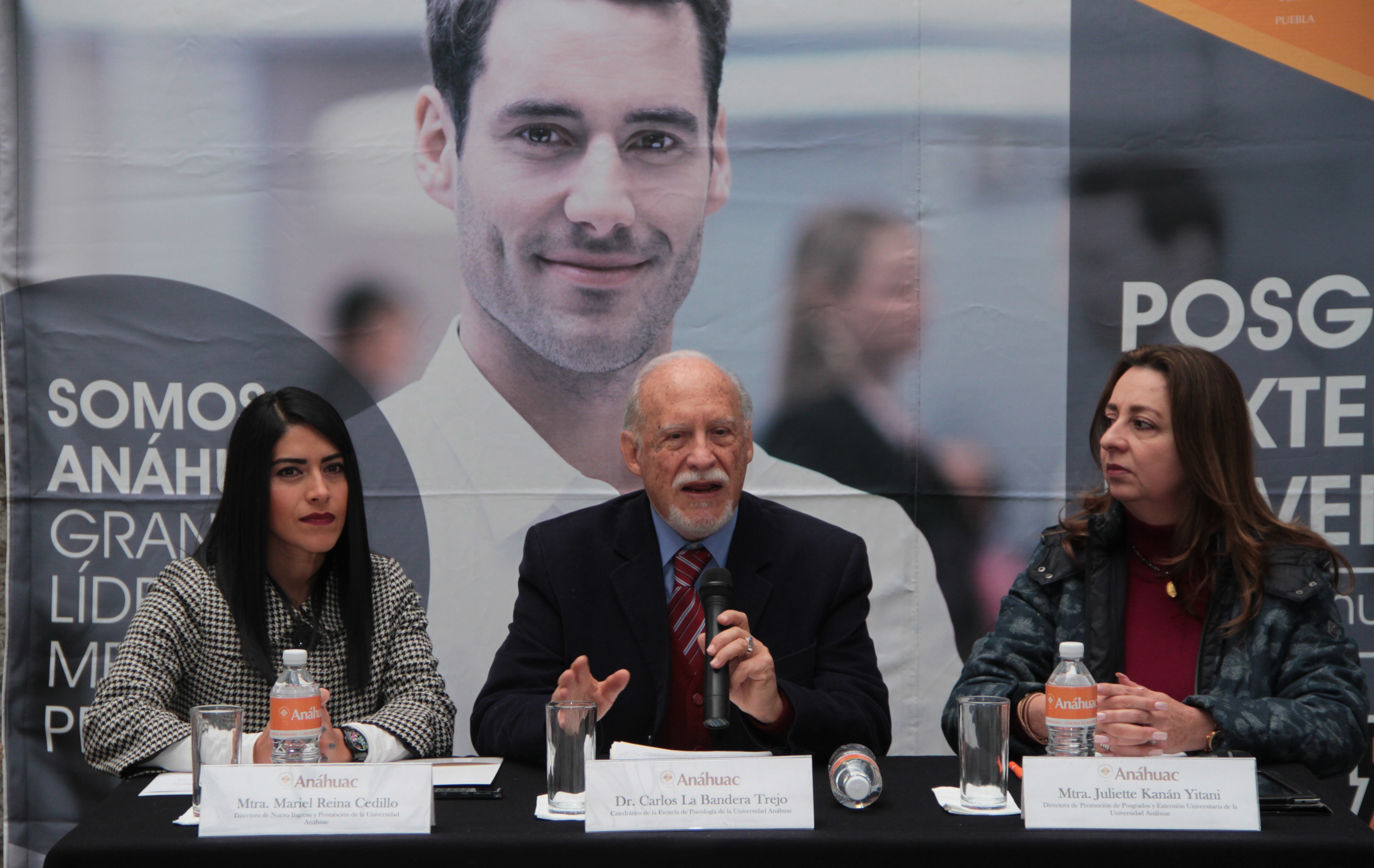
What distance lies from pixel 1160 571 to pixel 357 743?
5.26 ft

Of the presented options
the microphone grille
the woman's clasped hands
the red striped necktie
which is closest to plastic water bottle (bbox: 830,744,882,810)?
the microphone grille

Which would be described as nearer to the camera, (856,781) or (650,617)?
(856,781)

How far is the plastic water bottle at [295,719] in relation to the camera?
1.73 meters

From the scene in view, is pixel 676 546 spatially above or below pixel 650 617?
above

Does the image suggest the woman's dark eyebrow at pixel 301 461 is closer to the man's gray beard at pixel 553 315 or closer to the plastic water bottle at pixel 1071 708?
the man's gray beard at pixel 553 315

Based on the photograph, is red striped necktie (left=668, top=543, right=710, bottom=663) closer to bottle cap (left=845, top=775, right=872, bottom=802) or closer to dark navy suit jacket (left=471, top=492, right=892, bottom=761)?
dark navy suit jacket (left=471, top=492, right=892, bottom=761)

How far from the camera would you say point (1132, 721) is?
1.89 meters

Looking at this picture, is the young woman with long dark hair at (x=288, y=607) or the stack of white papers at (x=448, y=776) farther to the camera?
the young woman with long dark hair at (x=288, y=607)

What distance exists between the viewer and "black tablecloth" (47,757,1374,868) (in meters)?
1.47

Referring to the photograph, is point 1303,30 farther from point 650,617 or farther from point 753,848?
point 753,848

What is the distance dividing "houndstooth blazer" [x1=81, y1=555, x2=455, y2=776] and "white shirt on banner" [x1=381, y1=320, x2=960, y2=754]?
2.77ft

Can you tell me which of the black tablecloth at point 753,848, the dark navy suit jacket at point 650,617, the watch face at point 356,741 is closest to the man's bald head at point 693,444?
the dark navy suit jacket at point 650,617

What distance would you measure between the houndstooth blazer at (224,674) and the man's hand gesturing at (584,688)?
1.54 ft

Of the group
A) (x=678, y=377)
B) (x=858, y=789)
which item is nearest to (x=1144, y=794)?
(x=858, y=789)
